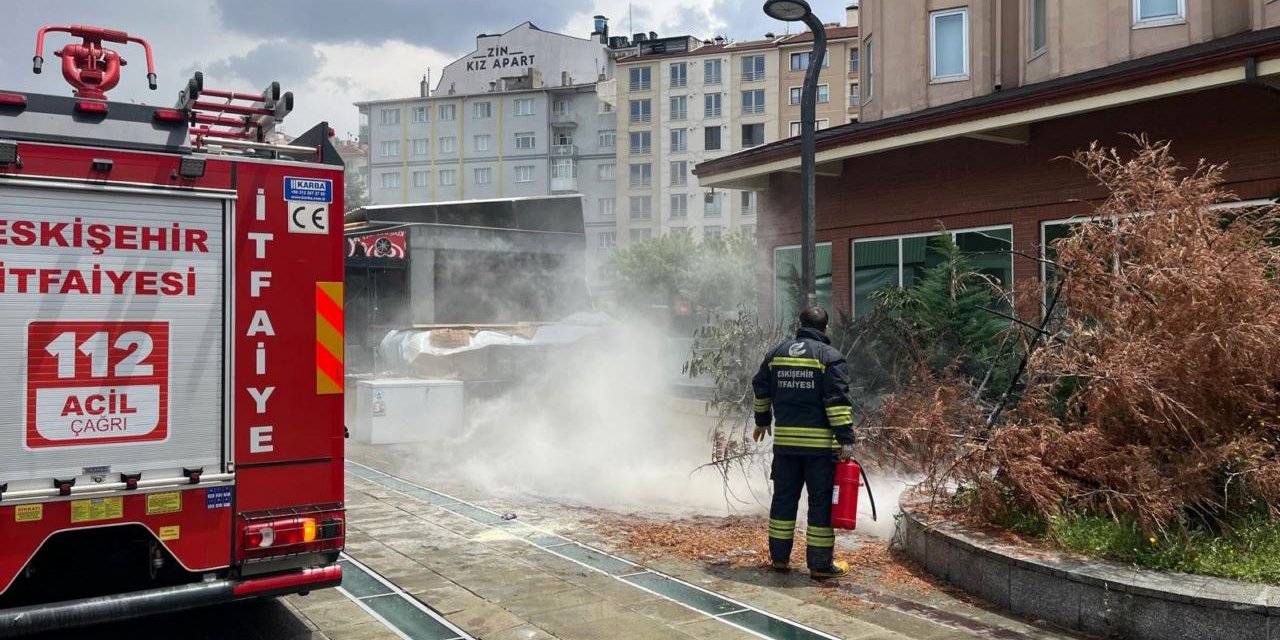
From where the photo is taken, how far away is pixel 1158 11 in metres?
12.4

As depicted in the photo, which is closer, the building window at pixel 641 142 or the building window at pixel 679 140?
the building window at pixel 679 140

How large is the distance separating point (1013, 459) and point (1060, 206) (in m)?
6.69

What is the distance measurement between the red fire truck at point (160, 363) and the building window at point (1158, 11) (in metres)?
11.1

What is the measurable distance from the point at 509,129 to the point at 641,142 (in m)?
11.0

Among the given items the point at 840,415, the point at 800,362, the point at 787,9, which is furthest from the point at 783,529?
the point at 787,9

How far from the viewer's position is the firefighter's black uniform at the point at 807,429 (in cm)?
643

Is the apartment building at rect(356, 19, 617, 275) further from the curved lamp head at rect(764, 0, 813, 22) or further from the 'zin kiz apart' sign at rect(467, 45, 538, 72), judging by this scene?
the curved lamp head at rect(764, 0, 813, 22)

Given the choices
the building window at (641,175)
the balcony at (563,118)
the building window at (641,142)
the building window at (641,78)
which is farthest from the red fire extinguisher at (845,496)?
the balcony at (563,118)

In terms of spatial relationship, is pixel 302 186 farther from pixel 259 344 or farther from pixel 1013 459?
pixel 1013 459

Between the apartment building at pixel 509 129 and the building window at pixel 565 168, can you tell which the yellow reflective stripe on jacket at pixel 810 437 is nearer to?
the apartment building at pixel 509 129

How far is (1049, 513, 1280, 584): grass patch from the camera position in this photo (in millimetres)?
5125

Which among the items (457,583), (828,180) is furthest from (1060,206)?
(457,583)

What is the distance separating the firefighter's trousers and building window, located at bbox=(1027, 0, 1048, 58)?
10.0 m

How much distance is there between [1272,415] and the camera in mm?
5754
